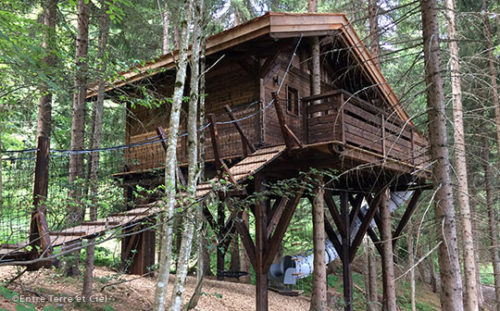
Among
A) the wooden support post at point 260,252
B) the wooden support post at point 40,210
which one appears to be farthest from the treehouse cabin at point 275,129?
the wooden support post at point 40,210

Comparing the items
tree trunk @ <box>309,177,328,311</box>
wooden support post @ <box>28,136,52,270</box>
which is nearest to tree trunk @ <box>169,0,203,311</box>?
wooden support post @ <box>28,136,52,270</box>

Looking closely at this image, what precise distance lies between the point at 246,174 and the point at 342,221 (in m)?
4.54

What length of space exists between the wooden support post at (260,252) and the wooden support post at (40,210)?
403 centimetres

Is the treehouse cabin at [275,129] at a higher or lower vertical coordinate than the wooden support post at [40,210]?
higher

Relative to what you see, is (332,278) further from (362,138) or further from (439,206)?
(439,206)

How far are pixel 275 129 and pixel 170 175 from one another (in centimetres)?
473

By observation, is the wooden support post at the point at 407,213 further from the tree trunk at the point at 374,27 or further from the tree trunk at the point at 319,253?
the tree trunk at the point at 319,253

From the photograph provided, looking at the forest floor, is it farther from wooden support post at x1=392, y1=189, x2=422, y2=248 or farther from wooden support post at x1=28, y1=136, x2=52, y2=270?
wooden support post at x1=392, y1=189, x2=422, y2=248

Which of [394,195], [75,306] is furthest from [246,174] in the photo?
[394,195]

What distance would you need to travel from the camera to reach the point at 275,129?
9.73m

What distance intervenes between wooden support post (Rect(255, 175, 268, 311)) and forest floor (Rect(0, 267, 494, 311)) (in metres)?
1.17

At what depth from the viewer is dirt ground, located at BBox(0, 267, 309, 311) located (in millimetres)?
6245

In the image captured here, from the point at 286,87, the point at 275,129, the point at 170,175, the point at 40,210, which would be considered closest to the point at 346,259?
the point at 275,129

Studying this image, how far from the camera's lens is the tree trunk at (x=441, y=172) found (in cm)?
441
